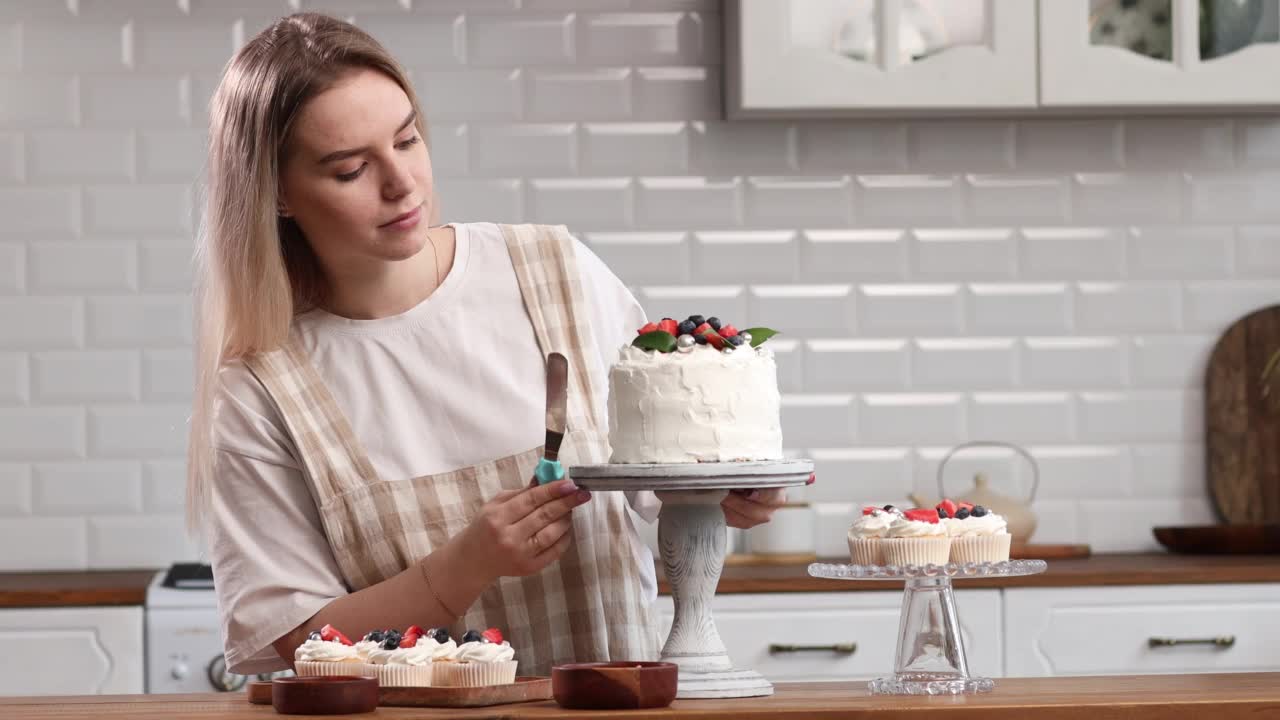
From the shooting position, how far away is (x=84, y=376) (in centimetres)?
Answer: 342

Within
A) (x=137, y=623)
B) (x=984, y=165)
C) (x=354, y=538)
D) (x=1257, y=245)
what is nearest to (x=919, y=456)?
(x=984, y=165)

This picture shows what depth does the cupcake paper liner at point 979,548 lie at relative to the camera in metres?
1.75

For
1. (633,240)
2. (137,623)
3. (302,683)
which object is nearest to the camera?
(302,683)

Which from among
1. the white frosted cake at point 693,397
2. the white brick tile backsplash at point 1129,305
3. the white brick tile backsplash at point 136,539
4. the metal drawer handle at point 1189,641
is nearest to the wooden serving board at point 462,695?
the white frosted cake at point 693,397

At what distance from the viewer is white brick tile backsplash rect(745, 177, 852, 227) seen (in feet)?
11.5

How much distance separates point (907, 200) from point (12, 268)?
2.02 meters

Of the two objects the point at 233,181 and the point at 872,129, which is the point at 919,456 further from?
the point at 233,181

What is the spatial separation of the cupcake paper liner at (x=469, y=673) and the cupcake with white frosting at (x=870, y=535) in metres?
0.49

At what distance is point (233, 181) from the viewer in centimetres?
177

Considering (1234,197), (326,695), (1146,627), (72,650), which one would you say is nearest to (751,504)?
(326,695)

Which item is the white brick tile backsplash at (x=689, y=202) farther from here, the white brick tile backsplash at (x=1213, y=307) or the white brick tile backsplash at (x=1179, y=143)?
the white brick tile backsplash at (x=1213, y=307)

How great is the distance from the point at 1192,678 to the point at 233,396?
43.8 inches

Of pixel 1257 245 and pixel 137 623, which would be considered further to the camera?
pixel 1257 245

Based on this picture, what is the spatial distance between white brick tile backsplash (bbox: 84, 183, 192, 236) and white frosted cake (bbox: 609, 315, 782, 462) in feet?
6.74
